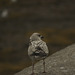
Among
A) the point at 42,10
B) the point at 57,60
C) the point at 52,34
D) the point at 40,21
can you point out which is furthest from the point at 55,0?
the point at 57,60

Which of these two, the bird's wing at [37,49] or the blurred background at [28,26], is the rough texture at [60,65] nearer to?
the bird's wing at [37,49]

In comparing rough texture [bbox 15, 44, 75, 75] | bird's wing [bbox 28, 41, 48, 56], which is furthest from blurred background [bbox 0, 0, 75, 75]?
bird's wing [bbox 28, 41, 48, 56]

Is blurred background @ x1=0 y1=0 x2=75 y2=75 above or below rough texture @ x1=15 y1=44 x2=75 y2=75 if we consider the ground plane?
above

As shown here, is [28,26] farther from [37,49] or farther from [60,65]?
[37,49]

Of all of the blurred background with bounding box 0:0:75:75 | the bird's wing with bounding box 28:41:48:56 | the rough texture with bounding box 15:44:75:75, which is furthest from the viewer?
the blurred background with bounding box 0:0:75:75

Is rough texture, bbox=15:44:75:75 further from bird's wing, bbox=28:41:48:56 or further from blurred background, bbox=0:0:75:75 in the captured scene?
blurred background, bbox=0:0:75:75
